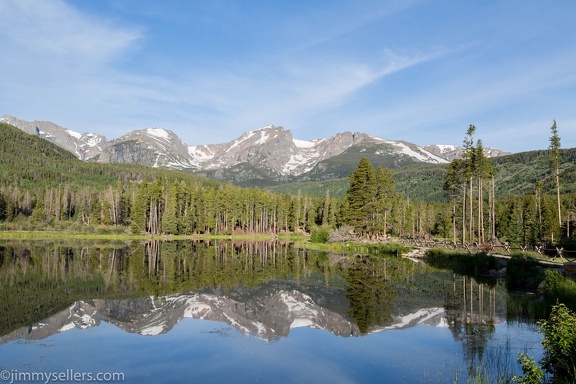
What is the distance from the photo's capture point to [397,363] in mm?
15766

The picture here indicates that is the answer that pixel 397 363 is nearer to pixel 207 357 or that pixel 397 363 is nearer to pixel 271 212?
pixel 207 357

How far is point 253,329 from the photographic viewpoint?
2139 centimetres

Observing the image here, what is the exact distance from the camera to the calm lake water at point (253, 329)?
14688 millimetres

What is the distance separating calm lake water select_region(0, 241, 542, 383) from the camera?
14.7 metres

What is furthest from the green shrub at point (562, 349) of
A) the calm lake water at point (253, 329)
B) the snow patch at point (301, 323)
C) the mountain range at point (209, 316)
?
the snow patch at point (301, 323)

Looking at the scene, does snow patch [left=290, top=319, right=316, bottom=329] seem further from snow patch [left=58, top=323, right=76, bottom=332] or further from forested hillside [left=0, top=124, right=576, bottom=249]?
forested hillside [left=0, top=124, right=576, bottom=249]

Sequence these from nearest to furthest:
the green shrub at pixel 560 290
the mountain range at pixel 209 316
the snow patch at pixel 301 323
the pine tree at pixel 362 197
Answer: the green shrub at pixel 560 290 < the mountain range at pixel 209 316 < the snow patch at pixel 301 323 < the pine tree at pixel 362 197

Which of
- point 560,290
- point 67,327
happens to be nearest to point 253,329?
point 67,327

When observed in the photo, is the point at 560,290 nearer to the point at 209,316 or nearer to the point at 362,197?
the point at 209,316

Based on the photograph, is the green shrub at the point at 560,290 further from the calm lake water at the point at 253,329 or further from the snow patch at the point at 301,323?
Result: the snow patch at the point at 301,323

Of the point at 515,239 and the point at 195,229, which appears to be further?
the point at 195,229

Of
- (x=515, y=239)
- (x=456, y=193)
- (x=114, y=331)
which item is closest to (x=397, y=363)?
(x=114, y=331)

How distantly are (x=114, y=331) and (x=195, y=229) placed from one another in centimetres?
10969

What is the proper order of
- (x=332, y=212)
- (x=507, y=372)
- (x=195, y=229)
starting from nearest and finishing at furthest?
(x=507, y=372) → (x=195, y=229) → (x=332, y=212)
